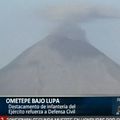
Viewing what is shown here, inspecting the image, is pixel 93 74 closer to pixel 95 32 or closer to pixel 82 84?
pixel 82 84

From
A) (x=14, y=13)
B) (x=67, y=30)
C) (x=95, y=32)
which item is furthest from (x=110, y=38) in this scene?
(x=14, y=13)
